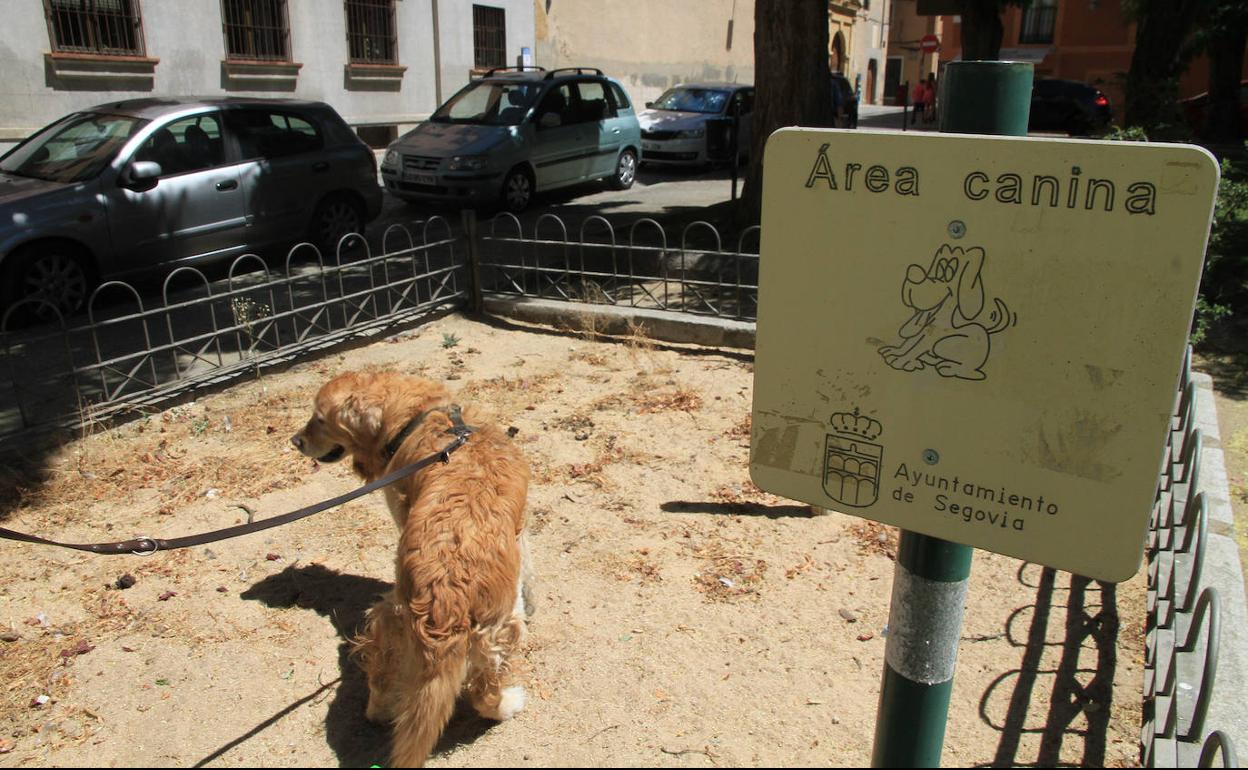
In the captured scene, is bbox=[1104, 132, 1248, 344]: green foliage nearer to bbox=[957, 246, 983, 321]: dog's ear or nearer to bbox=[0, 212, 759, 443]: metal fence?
bbox=[0, 212, 759, 443]: metal fence

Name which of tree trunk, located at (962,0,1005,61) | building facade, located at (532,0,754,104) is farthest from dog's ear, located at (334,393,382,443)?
building facade, located at (532,0,754,104)

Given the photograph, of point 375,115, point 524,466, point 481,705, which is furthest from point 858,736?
point 375,115

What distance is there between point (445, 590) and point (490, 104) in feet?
37.6

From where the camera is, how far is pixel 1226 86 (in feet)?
79.0

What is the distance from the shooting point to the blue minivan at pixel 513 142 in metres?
11.9

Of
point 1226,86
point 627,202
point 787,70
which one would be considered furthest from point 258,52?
point 1226,86

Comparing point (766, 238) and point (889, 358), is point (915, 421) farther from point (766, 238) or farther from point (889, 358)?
point (766, 238)

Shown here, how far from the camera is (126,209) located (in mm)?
7914

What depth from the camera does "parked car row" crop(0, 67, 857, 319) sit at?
7570 mm

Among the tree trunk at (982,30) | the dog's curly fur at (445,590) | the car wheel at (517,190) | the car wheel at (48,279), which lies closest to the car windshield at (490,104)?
the car wheel at (517,190)

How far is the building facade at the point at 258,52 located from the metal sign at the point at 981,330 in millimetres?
14647

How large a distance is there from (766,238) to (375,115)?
720 inches

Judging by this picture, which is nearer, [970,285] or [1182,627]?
[970,285]

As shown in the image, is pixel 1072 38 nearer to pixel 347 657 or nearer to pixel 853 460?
pixel 347 657
